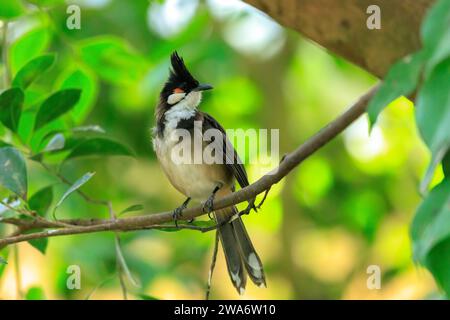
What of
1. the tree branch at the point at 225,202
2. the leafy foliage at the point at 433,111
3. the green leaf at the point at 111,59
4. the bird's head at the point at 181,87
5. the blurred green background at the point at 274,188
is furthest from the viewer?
the blurred green background at the point at 274,188

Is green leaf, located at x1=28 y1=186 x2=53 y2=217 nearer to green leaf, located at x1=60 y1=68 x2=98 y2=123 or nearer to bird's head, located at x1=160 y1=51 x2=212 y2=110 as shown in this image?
green leaf, located at x1=60 y1=68 x2=98 y2=123

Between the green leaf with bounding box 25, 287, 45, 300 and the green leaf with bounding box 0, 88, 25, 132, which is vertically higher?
the green leaf with bounding box 0, 88, 25, 132

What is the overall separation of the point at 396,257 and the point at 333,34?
3110 mm

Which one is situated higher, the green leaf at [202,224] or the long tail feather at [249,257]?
the long tail feather at [249,257]

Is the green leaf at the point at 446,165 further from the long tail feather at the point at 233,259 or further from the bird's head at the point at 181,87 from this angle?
the bird's head at the point at 181,87

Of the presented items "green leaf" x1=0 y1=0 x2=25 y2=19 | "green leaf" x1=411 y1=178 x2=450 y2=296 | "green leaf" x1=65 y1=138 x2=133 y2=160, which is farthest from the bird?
"green leaf" x1=411 y1=178 x2=450 y2=296

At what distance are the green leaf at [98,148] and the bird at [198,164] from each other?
1.73 ft

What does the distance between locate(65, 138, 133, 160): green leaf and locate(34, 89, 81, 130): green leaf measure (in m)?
0.14

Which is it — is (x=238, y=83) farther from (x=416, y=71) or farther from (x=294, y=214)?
(x=416, y=71)

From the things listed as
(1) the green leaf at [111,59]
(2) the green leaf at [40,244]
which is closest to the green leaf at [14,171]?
(2) the green leaf at [40,244]

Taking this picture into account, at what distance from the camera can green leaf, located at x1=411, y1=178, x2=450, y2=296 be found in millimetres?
905

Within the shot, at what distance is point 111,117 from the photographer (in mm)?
5418

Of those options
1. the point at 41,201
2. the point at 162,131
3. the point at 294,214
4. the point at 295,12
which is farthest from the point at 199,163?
the point at 294,214

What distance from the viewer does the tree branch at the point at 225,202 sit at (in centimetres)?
156
